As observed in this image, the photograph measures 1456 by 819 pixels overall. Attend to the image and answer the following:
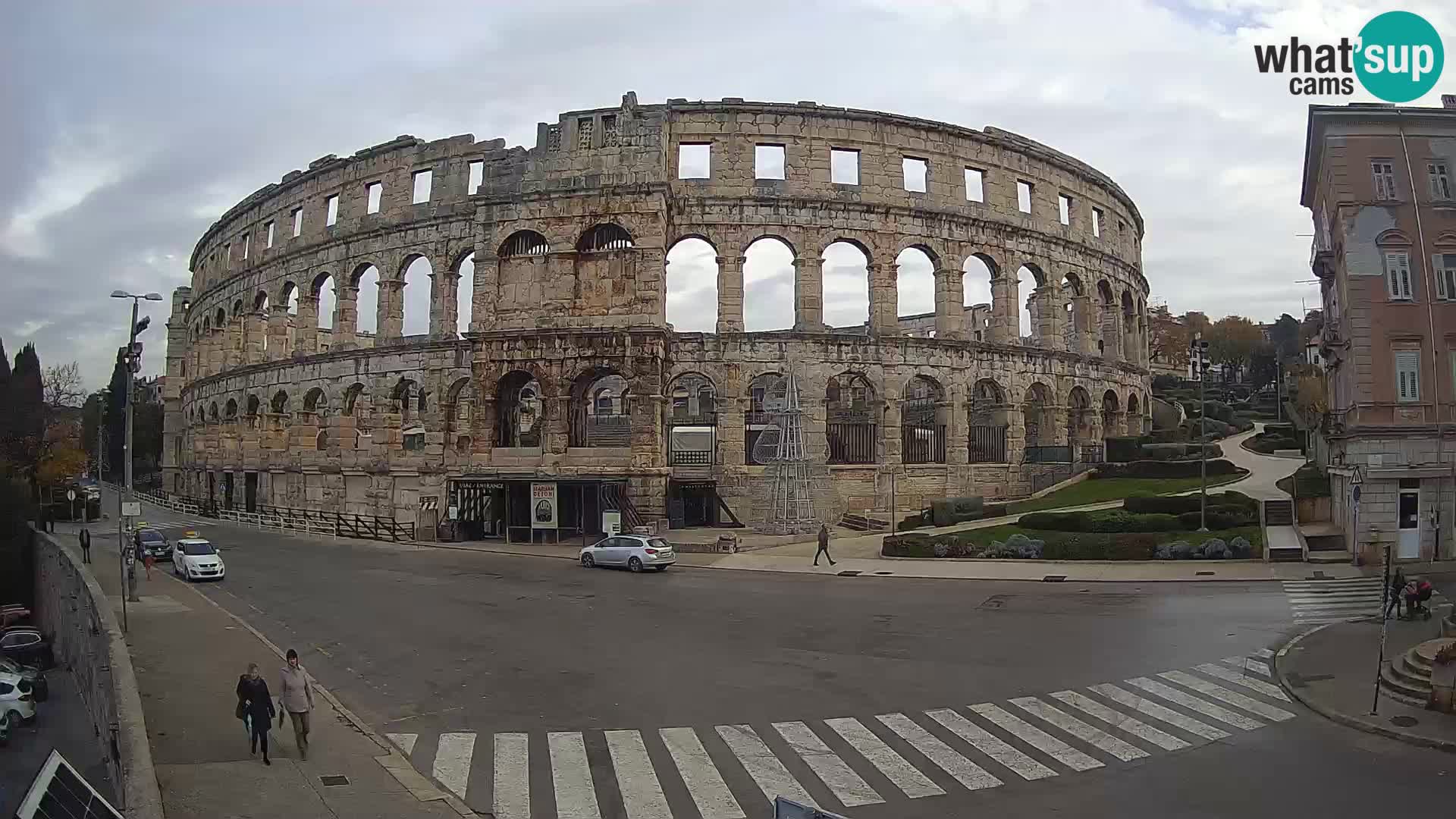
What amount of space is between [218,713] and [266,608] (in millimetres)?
10710

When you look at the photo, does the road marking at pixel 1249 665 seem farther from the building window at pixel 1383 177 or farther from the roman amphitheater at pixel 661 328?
the roman amphitheater at pixel 661 328

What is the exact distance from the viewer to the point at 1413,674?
15.1 meters

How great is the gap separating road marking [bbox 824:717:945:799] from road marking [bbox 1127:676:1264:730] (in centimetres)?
528

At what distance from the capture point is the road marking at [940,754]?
37.5 feet

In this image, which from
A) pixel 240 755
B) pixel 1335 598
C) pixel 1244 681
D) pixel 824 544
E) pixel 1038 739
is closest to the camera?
pixel 240 755

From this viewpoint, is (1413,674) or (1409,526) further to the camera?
(1409,526)

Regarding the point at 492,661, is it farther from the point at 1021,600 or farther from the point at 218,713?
the point at 1021,600

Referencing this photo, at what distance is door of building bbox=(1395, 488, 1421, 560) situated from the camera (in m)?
28.1

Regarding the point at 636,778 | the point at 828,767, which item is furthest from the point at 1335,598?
the point at 636,778

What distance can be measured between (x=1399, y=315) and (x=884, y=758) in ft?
82.9

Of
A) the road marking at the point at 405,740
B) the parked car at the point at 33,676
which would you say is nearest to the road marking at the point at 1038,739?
the road marking at the point at 405,740

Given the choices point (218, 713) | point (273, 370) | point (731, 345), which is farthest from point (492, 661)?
point (273, 370)

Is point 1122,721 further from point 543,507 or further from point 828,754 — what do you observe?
point 543,507

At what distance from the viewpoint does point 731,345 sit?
43.0 metres
